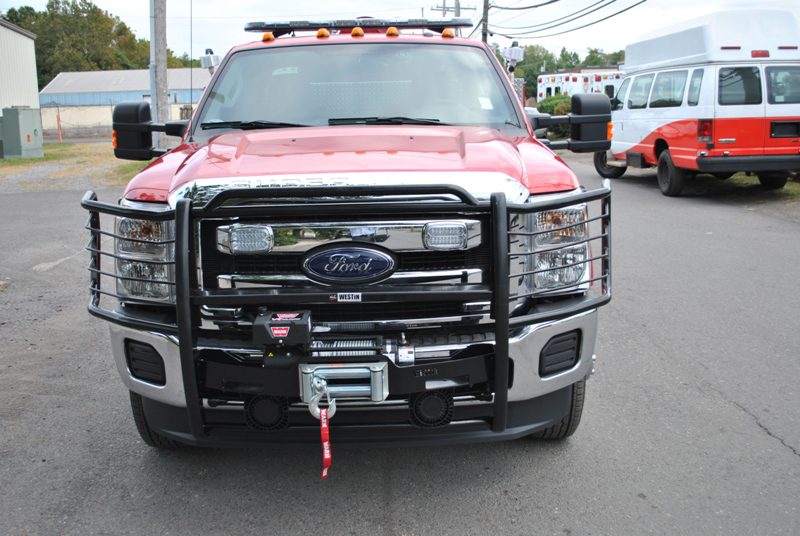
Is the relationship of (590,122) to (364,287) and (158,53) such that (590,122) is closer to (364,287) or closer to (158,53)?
(364,287)

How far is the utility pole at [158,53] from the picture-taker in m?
17.6

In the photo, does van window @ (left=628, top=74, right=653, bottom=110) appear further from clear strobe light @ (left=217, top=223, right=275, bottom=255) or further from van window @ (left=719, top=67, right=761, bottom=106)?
clear strobe light @ (left=217, top=223, right=275, bottom=255)

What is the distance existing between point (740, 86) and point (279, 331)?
11757 mm

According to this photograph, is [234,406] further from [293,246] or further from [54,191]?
[54,191]

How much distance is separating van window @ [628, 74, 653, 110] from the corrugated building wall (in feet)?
119

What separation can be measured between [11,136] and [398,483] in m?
26.3

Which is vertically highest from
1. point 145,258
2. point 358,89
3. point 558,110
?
point 558,110

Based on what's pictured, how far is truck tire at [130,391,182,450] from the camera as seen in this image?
12.0 feet

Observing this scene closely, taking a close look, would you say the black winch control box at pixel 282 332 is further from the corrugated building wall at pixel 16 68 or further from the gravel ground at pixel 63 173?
the corrugated building wall at pixel 16 68

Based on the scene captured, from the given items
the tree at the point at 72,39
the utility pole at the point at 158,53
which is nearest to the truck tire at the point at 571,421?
the utility pole at the point at 158,53

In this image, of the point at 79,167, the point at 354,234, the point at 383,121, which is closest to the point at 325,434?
the point at 354,234

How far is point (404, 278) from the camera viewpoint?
3.02 metres

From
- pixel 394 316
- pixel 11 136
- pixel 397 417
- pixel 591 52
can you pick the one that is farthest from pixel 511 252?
pixel 591 52

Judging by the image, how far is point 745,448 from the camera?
12.7 ft
